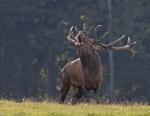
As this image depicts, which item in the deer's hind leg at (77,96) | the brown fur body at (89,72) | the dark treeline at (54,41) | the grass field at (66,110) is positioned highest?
the dark treeline at (54,41)

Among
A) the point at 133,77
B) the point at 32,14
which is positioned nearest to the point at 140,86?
the point at 133,77

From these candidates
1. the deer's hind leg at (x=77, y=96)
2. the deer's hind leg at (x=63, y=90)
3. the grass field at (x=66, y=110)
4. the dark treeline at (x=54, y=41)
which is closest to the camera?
the grass field at (x=66, y=110)

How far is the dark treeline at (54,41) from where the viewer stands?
164 ft

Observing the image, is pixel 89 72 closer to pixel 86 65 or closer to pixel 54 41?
pixel 86 65

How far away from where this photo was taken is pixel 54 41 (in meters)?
50.5

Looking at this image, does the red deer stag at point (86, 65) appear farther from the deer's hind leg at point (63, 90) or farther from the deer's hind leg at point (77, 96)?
the deer's hind leg at point (63, 90)

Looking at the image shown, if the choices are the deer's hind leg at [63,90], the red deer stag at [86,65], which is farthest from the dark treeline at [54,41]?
the red deer stag at [86,65]

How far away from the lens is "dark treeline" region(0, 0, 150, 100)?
50.1 meters

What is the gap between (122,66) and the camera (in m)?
50.9

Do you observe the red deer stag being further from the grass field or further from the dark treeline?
the dark treeline

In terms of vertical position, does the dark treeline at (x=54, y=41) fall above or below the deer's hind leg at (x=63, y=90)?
above

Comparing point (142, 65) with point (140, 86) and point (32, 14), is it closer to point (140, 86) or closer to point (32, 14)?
point (140, 86)

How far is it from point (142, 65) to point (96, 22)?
4224 millimetres

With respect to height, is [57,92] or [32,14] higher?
[32,14]
